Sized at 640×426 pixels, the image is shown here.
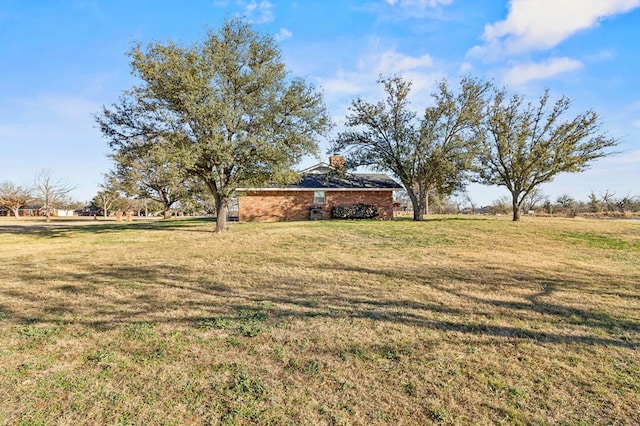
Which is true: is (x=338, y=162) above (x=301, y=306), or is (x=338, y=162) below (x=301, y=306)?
above

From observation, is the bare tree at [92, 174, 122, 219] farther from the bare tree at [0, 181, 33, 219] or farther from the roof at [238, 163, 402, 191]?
the roof at [238, 163, 402, 191]

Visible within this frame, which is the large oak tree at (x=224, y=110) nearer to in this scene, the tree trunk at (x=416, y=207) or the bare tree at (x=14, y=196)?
the tree trunk at (x=416, y=207)

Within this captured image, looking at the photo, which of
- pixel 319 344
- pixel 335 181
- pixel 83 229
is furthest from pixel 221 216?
pixel 319 344

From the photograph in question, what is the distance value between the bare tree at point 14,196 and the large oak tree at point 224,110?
49289 mm

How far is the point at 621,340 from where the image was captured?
3859 mm

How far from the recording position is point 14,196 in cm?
4834

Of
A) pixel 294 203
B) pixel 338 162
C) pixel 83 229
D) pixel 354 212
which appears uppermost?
pixel 338 162

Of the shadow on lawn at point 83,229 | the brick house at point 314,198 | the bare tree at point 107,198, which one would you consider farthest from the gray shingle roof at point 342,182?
the bare tree at point 107,198

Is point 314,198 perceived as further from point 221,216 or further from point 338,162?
point 221,216

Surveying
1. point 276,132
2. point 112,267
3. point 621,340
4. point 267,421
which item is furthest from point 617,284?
point 276,132

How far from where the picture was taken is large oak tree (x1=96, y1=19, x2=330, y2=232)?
13406mm

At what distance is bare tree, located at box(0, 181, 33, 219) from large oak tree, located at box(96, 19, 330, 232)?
49.3 m

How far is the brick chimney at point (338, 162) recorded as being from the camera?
24025mm

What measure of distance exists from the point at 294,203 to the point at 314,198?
161 centimetres
